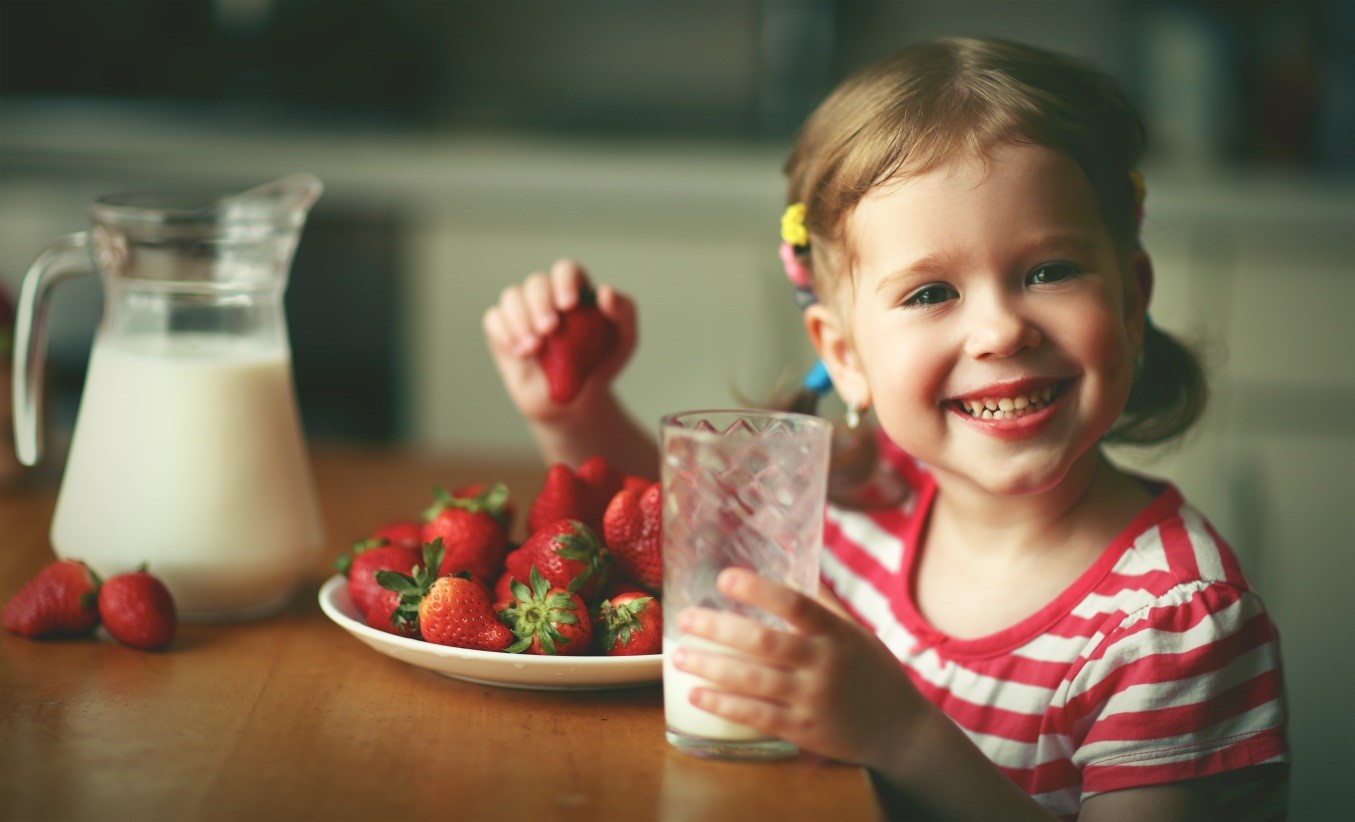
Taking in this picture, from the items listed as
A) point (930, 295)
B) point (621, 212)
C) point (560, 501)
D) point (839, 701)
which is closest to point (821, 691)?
point (839, 701)

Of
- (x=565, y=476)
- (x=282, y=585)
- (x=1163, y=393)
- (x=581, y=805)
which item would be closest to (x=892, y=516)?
(x=1163, y=393)

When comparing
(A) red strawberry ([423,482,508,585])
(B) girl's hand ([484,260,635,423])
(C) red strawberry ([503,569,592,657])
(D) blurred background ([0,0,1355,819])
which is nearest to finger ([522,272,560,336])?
(B) girl's hand ([484,260,635,423])

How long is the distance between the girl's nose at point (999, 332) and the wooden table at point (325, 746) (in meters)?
0.33

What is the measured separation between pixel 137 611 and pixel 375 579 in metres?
0.15

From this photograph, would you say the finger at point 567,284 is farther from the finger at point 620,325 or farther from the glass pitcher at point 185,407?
the glass pitcher at point 185,407

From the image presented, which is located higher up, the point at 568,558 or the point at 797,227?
the point at 797,227

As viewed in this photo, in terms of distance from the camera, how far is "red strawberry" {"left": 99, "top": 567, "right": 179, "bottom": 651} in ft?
2.89

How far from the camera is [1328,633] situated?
2611 mm

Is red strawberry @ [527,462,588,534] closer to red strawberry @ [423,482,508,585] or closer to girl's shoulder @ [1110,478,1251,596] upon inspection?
red strawberry @ [423,482,508,585]

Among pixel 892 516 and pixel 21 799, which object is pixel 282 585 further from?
pixel 892 516

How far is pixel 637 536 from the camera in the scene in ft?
2.87

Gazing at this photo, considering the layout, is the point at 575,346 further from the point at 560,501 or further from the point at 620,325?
the point at 560,501

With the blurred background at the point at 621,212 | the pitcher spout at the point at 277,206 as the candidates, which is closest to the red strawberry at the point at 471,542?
the pitcher spout at the point at 277,206

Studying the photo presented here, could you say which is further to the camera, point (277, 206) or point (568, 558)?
point (277, 206)
